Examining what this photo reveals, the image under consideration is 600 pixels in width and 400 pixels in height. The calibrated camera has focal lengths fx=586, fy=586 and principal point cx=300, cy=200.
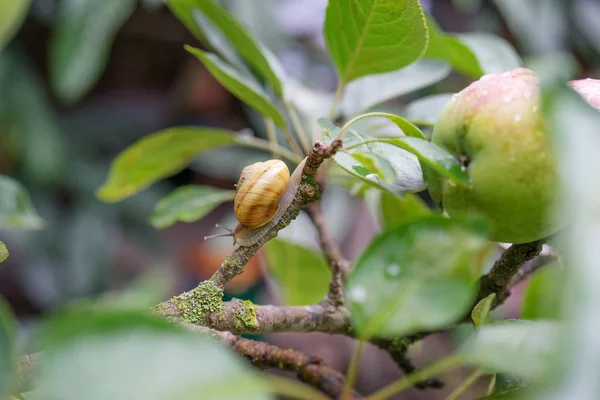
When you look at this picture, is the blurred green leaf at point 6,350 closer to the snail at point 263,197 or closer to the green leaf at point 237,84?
the snail at point 263,197

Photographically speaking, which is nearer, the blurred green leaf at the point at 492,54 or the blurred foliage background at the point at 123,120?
the blurred green leaf at the point at 492,54

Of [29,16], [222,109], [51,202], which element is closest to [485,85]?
[51,202]

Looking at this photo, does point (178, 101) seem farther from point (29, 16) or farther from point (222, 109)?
point (29, 16)

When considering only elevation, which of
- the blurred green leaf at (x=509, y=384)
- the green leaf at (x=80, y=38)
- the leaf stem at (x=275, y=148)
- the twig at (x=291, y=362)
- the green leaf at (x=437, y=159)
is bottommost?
the green leaf at (x=80, y=38)

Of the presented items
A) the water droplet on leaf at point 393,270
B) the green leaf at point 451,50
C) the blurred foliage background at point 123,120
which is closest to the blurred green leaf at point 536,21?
the blurred foliage background at point 123,120

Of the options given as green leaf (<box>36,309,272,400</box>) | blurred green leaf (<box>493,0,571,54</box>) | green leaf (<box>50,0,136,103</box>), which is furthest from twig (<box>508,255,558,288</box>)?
blurred green leaf (<box>493,0,571,54</box>)

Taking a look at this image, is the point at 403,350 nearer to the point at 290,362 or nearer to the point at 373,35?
the point at 290,362

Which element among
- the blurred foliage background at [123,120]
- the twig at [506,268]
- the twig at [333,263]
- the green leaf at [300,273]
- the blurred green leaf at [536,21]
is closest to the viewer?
the twig at [506,268]
